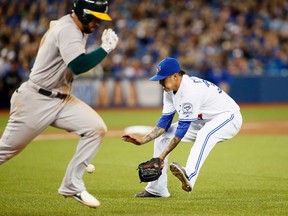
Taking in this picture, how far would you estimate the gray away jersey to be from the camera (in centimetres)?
664

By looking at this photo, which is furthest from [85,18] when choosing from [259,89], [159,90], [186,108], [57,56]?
[259,89]

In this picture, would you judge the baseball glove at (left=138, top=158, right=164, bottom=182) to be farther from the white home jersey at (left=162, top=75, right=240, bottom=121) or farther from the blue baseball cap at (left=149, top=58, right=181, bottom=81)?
the blue baseball cap at (left=149, top=58, right=181, bottom=81)

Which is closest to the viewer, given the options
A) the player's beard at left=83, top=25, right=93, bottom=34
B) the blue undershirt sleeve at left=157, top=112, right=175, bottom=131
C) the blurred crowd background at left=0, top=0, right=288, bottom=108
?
the player's beard at left=83, top=25, right=93, bottom=34

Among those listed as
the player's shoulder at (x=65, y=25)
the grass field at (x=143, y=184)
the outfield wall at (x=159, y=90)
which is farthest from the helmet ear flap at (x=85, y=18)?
the outfield wall at (x=159, y=90)

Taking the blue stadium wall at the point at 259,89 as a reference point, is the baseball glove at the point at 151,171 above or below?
above

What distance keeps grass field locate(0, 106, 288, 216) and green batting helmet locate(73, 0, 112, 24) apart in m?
2.08

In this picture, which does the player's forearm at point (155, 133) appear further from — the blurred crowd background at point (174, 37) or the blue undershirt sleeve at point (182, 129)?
the blurred crowd background at point (174, 37)

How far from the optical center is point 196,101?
779cm

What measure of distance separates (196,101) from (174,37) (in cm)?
1893

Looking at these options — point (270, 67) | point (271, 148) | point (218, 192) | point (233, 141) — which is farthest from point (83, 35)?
point (270, 67)

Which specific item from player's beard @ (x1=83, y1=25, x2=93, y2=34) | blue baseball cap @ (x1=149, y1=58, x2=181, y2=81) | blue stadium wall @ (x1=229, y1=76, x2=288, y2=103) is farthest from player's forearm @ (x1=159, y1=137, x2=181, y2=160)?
blue stadium wall @ (x1=229, y1=76, x2=288, y2=103)

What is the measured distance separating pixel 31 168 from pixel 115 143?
14.5 feet

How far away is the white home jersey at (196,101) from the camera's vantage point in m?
7.73

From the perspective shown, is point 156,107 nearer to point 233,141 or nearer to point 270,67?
point 270,67
